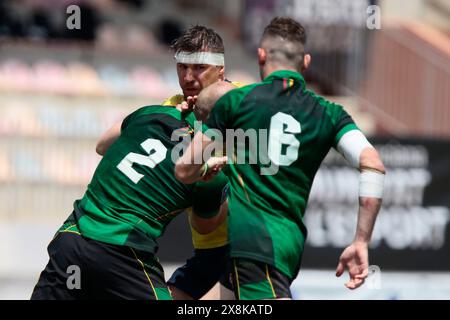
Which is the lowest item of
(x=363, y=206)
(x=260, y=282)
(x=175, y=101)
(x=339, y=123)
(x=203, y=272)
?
(x=203, y=272)

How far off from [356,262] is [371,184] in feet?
1.26

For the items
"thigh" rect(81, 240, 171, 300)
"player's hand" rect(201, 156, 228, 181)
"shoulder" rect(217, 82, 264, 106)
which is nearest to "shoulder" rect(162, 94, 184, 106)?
"shoulder" rect(217, 82, 264, 106)

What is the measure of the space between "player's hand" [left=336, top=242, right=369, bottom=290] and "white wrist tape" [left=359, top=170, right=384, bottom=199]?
245 mm

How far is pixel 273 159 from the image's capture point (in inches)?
216

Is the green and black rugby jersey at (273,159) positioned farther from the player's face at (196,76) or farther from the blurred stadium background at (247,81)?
the blurred stadium background at (247,81)

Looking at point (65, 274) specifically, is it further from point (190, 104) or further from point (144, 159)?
point (190, 104)

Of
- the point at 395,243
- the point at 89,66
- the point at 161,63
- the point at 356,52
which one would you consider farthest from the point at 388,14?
the point at 395,243

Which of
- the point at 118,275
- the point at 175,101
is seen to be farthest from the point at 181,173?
the point at 175,101

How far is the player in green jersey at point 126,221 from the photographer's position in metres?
5.68

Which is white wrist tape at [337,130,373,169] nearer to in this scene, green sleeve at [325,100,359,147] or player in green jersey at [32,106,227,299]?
green sleeve at [325,100,359,147]

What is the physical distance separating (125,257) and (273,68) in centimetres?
125

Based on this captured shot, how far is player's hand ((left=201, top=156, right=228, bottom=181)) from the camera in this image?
5.31m

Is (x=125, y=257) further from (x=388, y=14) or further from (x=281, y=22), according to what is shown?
(x=388, y=14)
